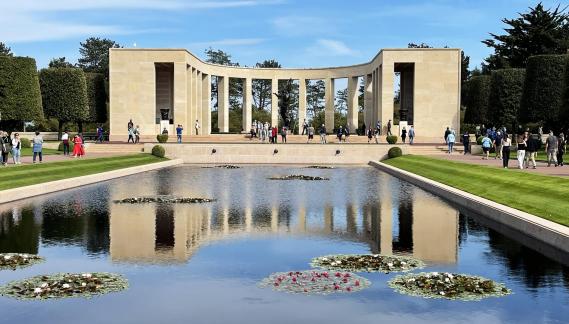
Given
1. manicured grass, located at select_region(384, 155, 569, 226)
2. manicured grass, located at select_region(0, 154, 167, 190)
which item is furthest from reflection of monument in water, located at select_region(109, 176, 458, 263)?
manicured grass, located at select_region(0, 154, 167, 190)

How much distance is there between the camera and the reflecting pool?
26.4ft

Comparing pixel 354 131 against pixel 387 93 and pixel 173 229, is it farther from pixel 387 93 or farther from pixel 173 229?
pixel 173 229

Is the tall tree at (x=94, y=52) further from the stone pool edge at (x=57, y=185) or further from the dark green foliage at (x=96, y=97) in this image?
the stone pool edge at (x=57, y=185)

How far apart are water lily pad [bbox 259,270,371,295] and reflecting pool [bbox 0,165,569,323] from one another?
23 cm

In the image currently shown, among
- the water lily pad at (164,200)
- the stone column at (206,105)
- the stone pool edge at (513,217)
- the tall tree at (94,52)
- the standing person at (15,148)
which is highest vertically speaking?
the tall tree at (94,52)

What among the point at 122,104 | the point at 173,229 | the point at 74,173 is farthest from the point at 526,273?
the point at 122,104

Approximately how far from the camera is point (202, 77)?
253ft

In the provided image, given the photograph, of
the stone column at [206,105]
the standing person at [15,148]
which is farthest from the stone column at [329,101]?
the standing person at [15,148]

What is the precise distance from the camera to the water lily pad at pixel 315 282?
9.17 m

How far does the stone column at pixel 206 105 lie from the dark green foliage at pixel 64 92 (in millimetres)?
14314

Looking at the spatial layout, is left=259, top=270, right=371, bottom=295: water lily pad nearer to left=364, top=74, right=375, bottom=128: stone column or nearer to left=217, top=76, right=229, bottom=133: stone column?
left=364, top=74, right=375, bottom=128: stone column

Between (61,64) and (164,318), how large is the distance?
391 ft

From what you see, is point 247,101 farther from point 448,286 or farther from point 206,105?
point 448,286

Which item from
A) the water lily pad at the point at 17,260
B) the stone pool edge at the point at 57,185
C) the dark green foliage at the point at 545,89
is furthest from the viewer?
the dark green foliage at the point at 545,89
